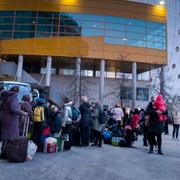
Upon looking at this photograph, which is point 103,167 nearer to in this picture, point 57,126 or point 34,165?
point 34,165

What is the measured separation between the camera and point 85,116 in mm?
10539

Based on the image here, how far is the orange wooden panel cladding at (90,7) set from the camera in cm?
4131

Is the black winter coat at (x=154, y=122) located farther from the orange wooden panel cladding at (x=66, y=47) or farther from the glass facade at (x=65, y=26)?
the glass facade at (x=65, y=26)

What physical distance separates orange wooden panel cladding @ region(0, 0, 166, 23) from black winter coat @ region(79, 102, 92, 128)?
32819 mm

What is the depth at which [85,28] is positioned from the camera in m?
41.4

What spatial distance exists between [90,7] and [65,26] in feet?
15.1

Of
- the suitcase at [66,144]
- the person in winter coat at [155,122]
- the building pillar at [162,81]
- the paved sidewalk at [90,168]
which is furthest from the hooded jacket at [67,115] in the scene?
the building pillar at [162,81]

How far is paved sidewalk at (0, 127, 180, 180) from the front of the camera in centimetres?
554

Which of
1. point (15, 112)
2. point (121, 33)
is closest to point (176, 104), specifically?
point (121, 33)

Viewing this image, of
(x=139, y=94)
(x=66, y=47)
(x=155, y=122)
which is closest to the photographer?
(x=155, y=122)

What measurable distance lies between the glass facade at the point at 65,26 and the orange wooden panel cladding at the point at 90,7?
624mm

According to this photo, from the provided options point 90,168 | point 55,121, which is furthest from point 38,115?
point 90,168

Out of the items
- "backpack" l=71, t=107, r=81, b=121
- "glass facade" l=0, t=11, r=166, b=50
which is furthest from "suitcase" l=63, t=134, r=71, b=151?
Result: "glass facade" l=0, t=11, r=166, b=50

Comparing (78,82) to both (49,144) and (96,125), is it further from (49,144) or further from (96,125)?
(49,144)
